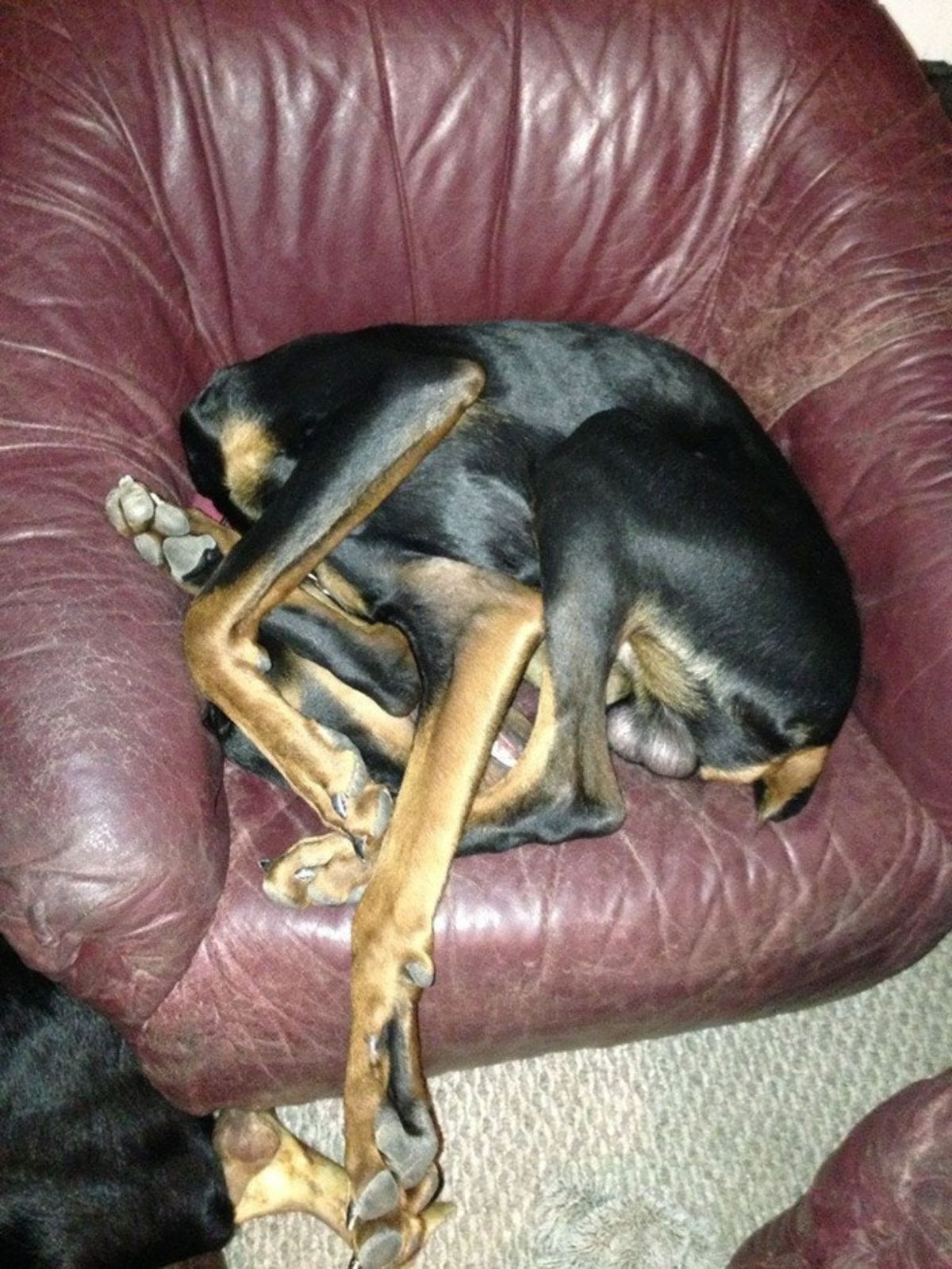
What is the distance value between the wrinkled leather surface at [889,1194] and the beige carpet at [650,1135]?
1.97 feet

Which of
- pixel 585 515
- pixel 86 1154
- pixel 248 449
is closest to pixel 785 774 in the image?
pixel 585 515

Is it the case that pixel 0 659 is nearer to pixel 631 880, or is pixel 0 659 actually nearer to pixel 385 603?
pixel 385 603

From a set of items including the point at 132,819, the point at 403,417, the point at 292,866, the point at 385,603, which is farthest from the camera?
the point at 385,603

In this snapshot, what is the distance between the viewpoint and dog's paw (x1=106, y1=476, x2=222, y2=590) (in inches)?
71.6

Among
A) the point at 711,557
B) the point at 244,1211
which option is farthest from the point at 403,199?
the point at 244,1211

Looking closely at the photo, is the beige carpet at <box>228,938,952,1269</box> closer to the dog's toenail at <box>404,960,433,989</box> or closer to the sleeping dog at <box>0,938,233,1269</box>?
the sleeping dog at <box>0,938,233,1269</box>

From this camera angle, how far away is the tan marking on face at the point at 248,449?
2.04m

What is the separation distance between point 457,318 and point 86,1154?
167 cm

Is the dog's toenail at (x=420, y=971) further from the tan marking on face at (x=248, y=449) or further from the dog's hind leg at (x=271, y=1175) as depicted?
the tan marking on face at (x=248, y=449)

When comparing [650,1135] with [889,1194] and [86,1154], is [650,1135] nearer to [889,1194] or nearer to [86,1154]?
[889,1194]

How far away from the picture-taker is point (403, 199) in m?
2.17

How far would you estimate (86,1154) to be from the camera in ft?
5.75

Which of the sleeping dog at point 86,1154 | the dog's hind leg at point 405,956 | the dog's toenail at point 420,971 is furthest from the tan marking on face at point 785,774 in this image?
the sleeping dog at point 86,1154

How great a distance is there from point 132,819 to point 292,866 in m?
0.29
